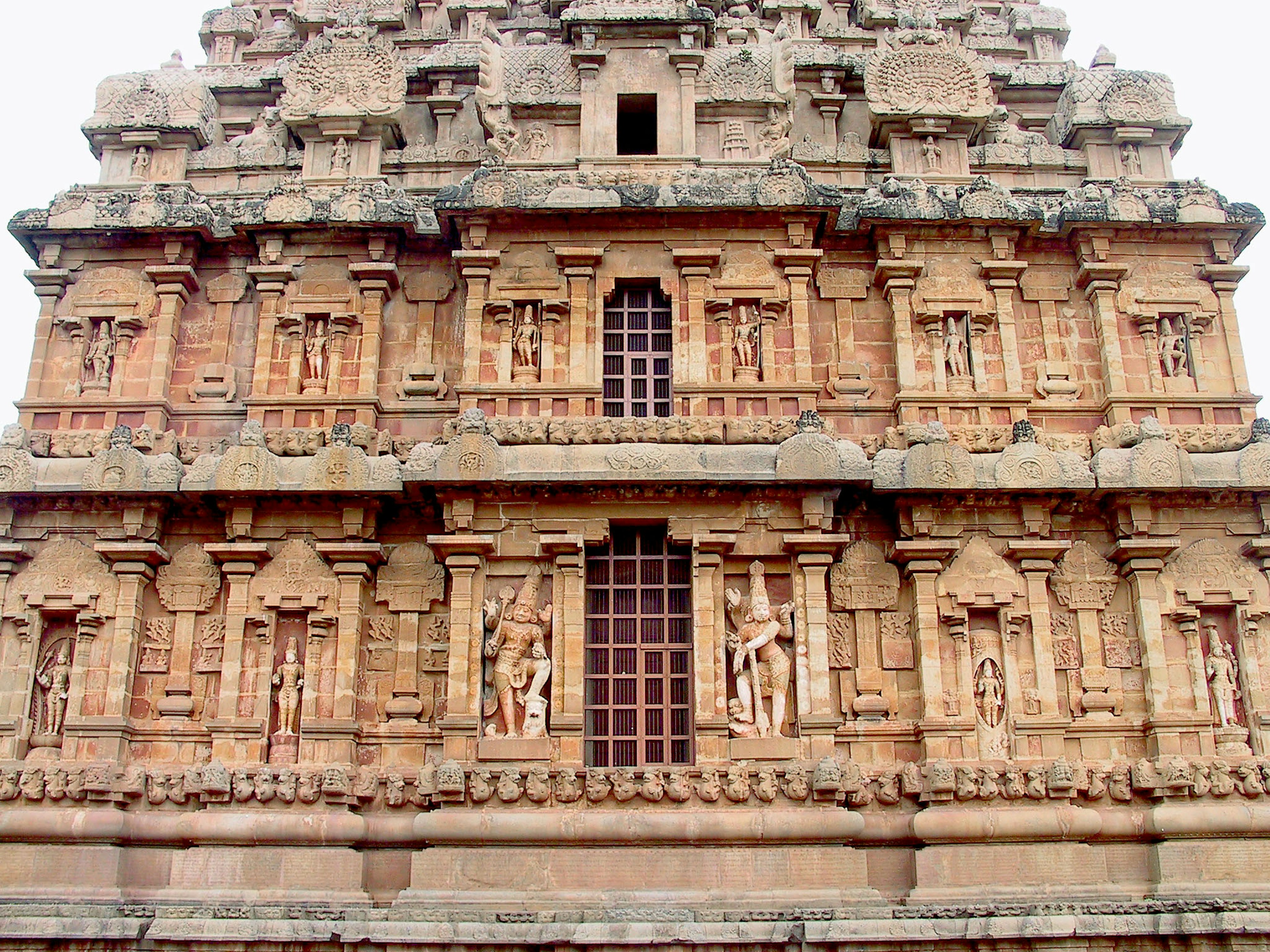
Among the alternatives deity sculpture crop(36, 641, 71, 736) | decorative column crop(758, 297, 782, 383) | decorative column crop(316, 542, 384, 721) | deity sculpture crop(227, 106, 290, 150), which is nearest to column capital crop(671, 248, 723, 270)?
decorative column crop(758, 297, 782, 383)

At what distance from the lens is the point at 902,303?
1552 cm

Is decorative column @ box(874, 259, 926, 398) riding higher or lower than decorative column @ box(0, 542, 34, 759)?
higher

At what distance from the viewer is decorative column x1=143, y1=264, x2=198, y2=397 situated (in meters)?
15.5

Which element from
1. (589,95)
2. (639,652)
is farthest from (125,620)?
(589,95)

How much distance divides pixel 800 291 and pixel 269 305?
24.0 ft

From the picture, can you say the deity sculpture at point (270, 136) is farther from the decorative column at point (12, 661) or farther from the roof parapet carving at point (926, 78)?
the roof parapet carving at point (926, 78)

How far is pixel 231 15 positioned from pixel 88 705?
11875mm

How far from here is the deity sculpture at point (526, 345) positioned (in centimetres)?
1517

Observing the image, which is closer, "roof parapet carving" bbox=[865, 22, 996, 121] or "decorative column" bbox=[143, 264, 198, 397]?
"decorative column" bbox=[143, 264, 198, 397]

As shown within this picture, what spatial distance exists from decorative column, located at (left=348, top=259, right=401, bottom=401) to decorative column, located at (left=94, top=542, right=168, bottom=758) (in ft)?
11.2

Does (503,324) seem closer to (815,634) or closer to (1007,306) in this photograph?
(815,634)

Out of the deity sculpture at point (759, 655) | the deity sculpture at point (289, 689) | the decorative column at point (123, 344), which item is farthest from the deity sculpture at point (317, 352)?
the deity sculpture at point (759, 655)

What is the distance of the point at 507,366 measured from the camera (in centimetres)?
1512

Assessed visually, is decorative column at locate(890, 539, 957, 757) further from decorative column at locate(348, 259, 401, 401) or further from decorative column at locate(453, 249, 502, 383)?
decorative column at locate(348, 259, 401, 401)
